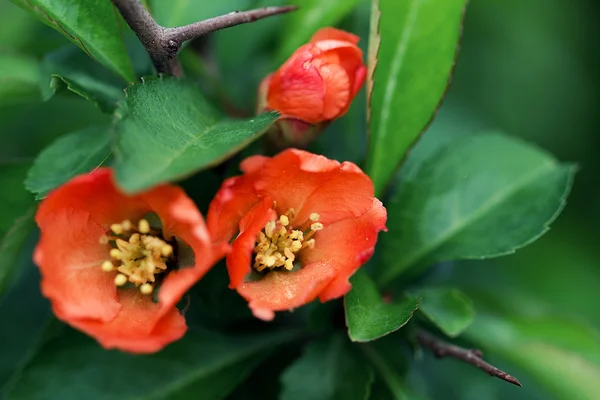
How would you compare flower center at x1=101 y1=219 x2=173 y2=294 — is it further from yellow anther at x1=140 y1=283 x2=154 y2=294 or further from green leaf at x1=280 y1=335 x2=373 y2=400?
green leaf at x1=280 y1=335 x2=373 y2=400

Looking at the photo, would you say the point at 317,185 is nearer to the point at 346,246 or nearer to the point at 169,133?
the point at 346,246

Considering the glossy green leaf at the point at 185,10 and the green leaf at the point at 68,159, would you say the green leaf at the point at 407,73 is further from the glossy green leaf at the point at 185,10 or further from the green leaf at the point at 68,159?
the green leaf at the point at 68,159

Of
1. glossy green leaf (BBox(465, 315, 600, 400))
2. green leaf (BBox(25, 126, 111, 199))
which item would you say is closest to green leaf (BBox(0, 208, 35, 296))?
green leaf (BBox(25, 126, 111, 199))

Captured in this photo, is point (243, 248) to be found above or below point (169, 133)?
below

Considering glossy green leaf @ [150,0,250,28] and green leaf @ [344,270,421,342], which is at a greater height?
glossy green leaf @ [150,0,250,28]

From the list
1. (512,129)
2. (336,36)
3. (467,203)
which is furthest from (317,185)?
(512,129)

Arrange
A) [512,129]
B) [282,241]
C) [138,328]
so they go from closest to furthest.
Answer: [138,328]
[282,241]
[512,129]

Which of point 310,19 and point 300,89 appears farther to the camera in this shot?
point 310,19
